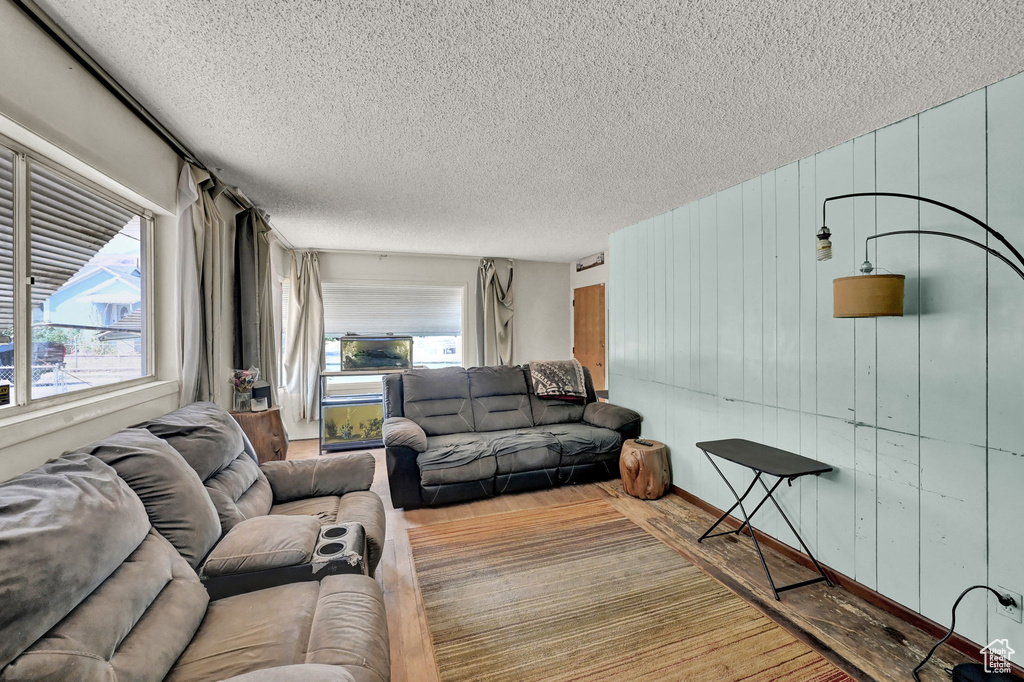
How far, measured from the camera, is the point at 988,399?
1699mm

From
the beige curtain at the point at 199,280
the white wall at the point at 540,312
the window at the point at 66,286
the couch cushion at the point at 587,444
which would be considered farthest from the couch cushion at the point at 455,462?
the white wall at the point at 540,312

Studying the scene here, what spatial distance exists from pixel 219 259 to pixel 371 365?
8.88ft

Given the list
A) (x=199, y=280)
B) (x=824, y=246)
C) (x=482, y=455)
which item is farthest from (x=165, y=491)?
(x=824, y=246)

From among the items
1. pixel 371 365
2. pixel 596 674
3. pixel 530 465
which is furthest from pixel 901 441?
pixel 371 365

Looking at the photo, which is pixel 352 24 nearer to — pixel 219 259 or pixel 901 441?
pixel 219 259

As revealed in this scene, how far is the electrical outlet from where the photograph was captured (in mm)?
1625

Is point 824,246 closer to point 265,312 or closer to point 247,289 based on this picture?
point 247,289

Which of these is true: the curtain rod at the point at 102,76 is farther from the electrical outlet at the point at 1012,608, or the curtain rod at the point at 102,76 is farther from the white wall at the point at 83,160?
the electrical outlet at the point at 1012,608

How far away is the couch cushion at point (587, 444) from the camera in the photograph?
3.61 metres

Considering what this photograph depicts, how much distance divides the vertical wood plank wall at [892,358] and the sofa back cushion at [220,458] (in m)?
2.87

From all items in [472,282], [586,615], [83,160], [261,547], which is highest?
[472,282]

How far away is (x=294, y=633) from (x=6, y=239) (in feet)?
5.41

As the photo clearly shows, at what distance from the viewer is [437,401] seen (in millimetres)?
3916

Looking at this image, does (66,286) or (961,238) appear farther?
(66,286)
